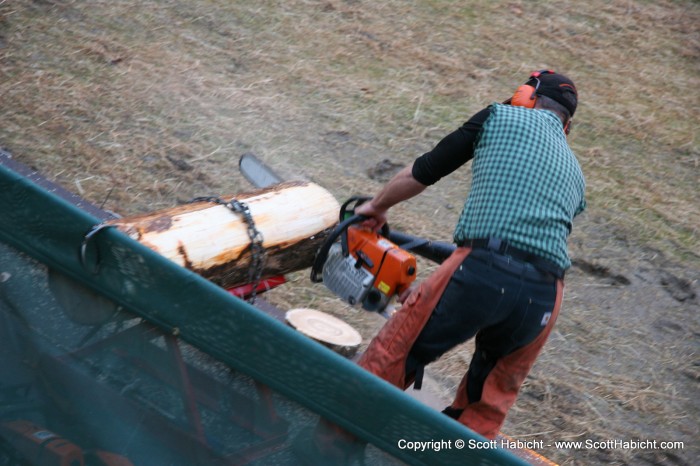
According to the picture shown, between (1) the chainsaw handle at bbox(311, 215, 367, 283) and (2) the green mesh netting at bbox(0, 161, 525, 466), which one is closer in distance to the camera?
(2) the green mesh netting at bbox(0, 161, 525, 466)

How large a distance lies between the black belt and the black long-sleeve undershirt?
33cm

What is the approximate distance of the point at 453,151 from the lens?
10.8 ft

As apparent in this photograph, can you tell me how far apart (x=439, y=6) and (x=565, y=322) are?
494 cm

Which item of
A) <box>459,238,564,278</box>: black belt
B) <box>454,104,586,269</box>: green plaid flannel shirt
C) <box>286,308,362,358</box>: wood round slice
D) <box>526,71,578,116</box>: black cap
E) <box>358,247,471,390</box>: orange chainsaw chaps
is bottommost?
<box>286,308,362,358</box>: wood round slice

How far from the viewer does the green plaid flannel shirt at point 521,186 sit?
315 centimetres

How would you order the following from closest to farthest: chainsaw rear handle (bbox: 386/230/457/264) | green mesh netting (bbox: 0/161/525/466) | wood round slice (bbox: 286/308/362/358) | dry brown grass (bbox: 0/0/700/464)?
green mesh netting (bbox: 0/161/525/466) < chainsaw rear handle (bbox: 386/230/457/264) < wood round slice (bbox: 286/308/362/358) < dry brown grass (bbox: 0/0/700/464)

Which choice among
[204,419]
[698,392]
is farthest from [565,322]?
[204,419]

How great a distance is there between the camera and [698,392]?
473 centimetres

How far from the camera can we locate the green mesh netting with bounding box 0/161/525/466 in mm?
1996

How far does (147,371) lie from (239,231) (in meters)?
1.44

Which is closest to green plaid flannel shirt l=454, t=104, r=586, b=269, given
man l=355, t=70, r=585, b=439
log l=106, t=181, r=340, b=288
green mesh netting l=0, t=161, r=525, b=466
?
man l=355, t=70, r=585, b=439

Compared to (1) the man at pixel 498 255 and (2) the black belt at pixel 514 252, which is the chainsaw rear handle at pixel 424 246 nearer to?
(1) the man at pixel 498 255

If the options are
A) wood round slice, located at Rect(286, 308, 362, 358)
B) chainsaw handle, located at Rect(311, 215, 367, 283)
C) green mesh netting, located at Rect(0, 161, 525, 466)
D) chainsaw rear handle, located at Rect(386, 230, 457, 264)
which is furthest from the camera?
wood round slice, located at Rect(286, 308, 362, 358)

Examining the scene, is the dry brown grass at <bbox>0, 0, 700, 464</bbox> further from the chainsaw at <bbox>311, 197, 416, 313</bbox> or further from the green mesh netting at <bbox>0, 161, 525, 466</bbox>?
the green mesh netting at <bbox>0, 161, 525, 466</bbox>
